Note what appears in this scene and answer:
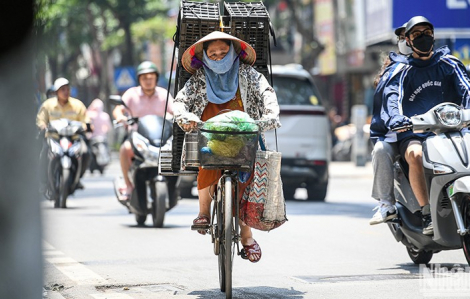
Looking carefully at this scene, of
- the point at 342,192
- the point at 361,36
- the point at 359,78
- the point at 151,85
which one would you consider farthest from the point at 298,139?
the point at 359,78

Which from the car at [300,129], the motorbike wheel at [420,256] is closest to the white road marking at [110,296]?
the motorbike wheel at [420,256]

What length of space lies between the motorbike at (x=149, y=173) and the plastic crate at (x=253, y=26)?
4210 mm

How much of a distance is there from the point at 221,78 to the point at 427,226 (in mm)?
1984

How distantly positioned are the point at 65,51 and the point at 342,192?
30744 millimetres

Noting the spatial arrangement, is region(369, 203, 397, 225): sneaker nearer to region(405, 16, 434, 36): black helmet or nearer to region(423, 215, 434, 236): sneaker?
region(423, 215, 434, 236): sneaker

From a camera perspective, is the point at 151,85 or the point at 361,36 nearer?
the point at 151,85

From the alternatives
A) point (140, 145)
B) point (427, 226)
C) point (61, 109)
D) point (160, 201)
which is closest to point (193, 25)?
point (427, 226)

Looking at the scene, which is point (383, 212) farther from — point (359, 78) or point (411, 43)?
point (359, 78)

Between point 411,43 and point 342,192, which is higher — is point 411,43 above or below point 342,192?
above

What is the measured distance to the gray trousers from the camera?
27.2 ft

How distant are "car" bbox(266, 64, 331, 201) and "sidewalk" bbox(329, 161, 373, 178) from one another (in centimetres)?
780

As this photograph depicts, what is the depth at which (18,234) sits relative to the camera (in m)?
4.26

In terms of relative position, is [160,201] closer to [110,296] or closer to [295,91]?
[295,91]

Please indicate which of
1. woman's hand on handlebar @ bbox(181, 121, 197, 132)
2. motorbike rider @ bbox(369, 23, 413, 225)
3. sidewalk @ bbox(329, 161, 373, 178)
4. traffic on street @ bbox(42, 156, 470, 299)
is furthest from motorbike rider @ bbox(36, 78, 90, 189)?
sidewalk @ bbox(329, 161, 373, 178)
